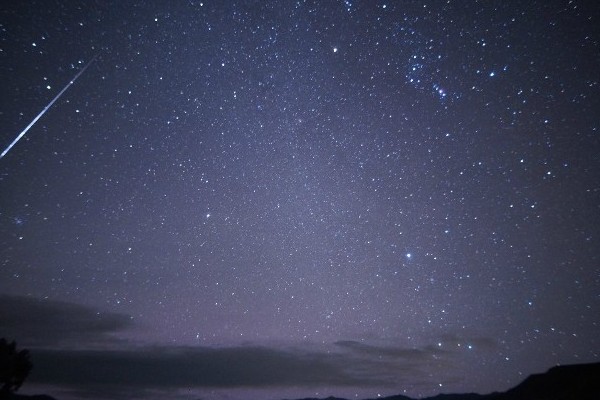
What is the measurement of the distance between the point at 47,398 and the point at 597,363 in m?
131

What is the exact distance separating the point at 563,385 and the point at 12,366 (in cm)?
6497

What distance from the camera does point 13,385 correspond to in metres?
21.6

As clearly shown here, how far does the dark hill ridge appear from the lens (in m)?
42.2

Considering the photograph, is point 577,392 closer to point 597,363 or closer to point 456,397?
point 597,363

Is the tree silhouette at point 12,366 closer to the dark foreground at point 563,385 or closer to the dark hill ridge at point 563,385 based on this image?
the dark foreground at point 563,385

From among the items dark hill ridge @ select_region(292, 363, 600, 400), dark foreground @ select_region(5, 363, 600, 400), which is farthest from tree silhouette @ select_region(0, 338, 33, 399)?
dark hill ridge @ select_region(292, 363, 600, 400)

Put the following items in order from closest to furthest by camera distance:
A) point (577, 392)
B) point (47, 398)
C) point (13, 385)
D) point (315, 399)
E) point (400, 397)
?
point (13, 385), point (577, 392), point (47, 398), point (400, 397), point (315, 399)

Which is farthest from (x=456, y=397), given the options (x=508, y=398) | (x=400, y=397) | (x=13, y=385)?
(x=13, y=385)

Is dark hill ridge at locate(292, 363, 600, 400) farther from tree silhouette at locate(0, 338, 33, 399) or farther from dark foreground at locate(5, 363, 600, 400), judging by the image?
tree silhouette at locate(0, 338, 33, 399)

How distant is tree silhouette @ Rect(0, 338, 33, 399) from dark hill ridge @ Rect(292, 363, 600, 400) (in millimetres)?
52381

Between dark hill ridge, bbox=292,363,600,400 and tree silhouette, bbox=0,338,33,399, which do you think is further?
dark hill ridge, bbox=292,363,600,400

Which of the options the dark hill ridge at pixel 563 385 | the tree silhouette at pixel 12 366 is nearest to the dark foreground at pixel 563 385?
the dark hill ridge at pixel 563 385

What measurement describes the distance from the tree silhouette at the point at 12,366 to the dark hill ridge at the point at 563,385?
172 feet

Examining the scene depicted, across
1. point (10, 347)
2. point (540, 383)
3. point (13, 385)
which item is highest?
point (540, 383)
